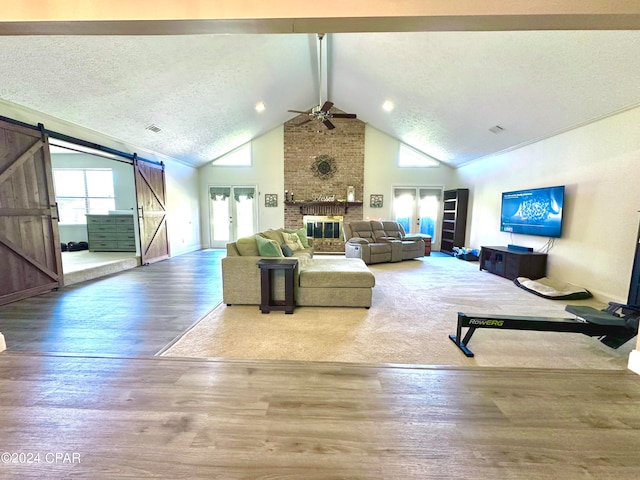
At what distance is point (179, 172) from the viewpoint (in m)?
7.29

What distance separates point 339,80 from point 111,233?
22.1ft

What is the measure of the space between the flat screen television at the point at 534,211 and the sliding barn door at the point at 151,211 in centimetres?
763

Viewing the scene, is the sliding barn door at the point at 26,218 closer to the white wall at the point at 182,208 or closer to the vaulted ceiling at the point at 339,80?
the vaulted ceiling at the point at 339,80

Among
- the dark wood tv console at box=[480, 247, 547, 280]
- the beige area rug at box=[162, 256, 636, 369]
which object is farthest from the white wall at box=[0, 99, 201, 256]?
the dark wood tv console at box=[480, 247, 547, 280]

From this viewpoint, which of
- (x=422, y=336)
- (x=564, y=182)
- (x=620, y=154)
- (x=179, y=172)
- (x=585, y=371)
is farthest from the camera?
(x=179, y=172)

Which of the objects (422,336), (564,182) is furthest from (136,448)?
(564,182)

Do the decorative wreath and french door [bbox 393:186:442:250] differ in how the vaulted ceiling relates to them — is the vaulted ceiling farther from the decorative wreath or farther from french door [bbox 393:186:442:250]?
the decorative wreath

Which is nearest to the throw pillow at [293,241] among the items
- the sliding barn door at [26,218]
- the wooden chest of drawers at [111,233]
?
the sliding barn door at [26,218]

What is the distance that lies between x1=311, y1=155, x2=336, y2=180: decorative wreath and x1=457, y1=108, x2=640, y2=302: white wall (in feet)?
15.2

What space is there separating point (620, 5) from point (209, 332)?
3.58 meters

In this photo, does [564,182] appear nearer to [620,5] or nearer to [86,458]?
[620,5]

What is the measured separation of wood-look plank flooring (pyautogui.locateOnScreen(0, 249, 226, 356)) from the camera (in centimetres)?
229

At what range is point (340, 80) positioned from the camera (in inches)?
243

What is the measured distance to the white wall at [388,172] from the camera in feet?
26.1
